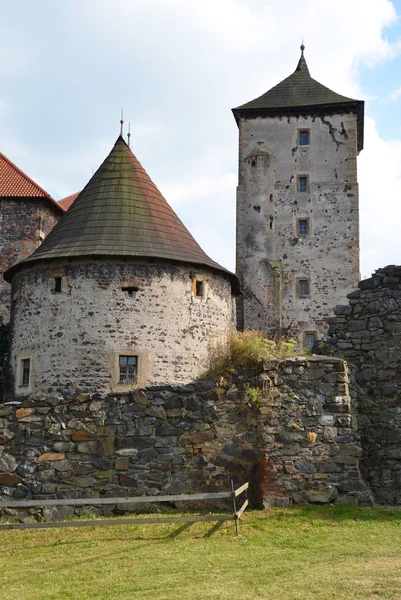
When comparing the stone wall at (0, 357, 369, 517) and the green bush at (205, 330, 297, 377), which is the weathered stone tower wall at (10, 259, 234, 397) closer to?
the green bush at (205, 330, 297, 377)

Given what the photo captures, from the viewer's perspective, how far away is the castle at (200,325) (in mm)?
11758

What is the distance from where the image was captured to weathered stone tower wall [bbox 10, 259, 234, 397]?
2141 centimetres

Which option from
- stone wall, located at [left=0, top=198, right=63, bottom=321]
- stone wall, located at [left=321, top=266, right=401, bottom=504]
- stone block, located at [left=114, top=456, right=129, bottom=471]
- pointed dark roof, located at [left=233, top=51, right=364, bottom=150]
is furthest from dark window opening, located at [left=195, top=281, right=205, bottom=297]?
pointed dark roof, located at [left=233, top=51, right=364, bottom=150]

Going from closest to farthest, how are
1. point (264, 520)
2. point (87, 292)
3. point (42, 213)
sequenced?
point (264, 520) < point (87, 292) < point (42, 213)

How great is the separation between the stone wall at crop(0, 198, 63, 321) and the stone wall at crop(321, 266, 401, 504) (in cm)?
1915

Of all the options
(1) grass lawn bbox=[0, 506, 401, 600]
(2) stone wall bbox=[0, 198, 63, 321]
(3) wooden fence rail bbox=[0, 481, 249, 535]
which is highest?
(2) stone wall bbox=[0, 198, 63, 321]

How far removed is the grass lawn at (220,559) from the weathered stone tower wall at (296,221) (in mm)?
26659

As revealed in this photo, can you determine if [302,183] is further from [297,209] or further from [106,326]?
[106,326]

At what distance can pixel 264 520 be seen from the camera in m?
10.9

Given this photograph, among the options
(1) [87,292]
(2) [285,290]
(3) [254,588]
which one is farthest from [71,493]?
(2) [285,290]

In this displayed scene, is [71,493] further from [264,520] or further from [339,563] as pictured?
[339,563]

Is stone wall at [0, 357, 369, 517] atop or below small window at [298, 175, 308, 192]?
below

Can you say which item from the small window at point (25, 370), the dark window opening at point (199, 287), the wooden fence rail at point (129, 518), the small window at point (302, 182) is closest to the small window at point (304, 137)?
the small window at point (302, 182)

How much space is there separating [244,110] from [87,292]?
21.7m
